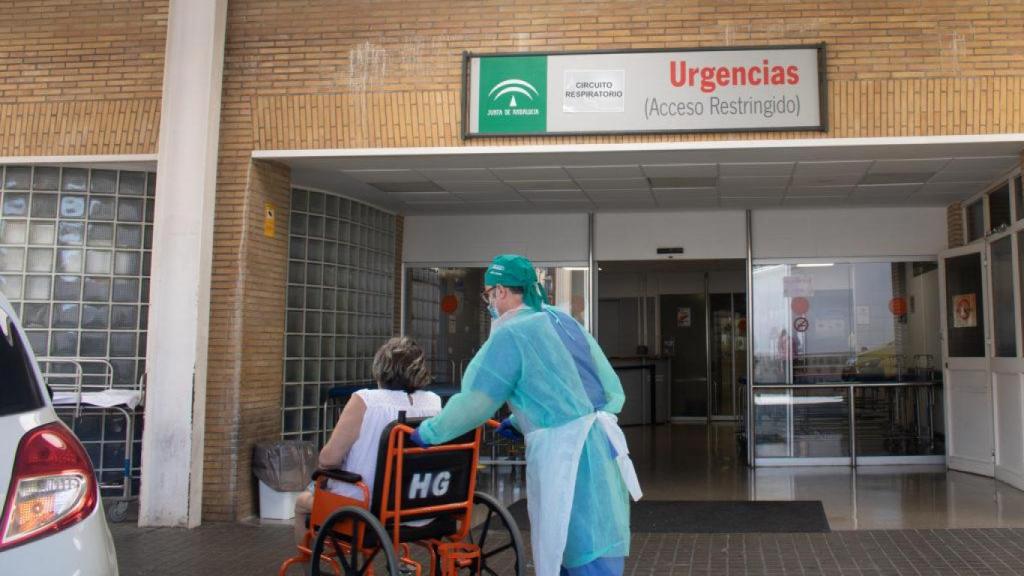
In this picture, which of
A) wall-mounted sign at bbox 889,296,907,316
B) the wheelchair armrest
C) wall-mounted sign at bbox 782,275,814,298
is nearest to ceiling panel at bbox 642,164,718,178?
wall-mounted sign at bbox 782,275,814,298

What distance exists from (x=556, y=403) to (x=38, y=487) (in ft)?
5.45

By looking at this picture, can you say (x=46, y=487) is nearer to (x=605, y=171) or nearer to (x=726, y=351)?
(x=605, y=171)

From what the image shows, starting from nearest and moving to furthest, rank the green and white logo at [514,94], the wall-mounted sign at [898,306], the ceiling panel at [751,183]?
the green and white logo at [514,94], the ceiling panel at [751,183], the wall-mounted sign at [898,306]

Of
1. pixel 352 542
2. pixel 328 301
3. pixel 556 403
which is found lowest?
pixel 352 542

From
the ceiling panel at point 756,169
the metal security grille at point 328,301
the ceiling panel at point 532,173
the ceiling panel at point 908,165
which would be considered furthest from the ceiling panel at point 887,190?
the metal security grille at point 328,301

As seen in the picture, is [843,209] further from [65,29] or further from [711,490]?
[65,29]

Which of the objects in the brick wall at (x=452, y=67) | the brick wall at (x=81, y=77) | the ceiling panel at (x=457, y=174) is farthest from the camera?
the ceiling panel at (x=457, y=174)

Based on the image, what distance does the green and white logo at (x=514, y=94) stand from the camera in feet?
24.4

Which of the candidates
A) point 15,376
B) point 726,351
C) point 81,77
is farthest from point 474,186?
point 726,351

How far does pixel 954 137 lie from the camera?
703 centimetres

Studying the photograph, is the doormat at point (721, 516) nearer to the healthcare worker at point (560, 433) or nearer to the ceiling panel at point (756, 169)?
the ceiling panel at point (756, 169)

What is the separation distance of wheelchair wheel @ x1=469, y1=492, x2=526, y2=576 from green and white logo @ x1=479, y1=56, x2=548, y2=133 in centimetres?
301

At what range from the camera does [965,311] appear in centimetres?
1000

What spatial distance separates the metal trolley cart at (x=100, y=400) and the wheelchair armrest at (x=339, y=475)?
3.75 meters
